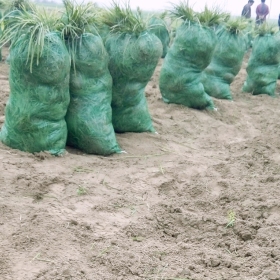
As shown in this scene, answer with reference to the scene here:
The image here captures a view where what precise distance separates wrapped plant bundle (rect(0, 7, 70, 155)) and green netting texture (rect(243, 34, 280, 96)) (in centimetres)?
456

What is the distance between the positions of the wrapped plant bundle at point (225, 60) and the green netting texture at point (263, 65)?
586 mm

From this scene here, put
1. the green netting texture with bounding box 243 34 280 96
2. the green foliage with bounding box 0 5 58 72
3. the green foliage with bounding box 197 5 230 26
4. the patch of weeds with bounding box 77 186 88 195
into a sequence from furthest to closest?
the green netting texture with bounding box 243 34 280 96 < the green foliage with bounding box 197 5 230 26 < the green foliage with bounding box 0 5 58 72 < the patch of weeds with bounding box 77 186 88 195

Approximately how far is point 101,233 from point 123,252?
231 millimetres

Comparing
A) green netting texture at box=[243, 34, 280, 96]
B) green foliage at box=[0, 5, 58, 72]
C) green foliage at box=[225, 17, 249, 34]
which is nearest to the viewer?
green foliage at box=[0, 5, 58, 72]

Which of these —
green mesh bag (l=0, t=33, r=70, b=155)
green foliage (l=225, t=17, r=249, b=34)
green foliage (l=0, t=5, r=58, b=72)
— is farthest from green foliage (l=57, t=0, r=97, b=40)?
green foliage (l=225, t=17, r=249, b=34)

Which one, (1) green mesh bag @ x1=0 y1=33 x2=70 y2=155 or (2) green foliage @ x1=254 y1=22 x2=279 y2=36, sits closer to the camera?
(1) green mesh bag @ x1=0 y1=33 x2=70 y2=155

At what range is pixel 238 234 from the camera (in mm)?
3092

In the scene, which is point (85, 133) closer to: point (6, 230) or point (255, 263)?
point (6, 230)

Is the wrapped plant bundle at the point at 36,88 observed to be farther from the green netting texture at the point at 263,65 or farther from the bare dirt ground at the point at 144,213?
the green netting texture at the point at 263,65

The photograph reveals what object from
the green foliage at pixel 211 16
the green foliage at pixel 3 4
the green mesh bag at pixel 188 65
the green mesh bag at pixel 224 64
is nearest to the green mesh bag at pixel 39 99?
the green mesh bag at pixel 188 65

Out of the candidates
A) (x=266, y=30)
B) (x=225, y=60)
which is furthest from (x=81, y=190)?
(x=266, y=30)

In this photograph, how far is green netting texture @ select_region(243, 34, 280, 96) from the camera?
7625 mm

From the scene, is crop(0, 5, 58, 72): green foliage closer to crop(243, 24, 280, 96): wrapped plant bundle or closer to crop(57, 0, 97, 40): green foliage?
crop(57, 0, 97, 40): green foliage

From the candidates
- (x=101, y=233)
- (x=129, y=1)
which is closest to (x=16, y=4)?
(x=129, y=1)
